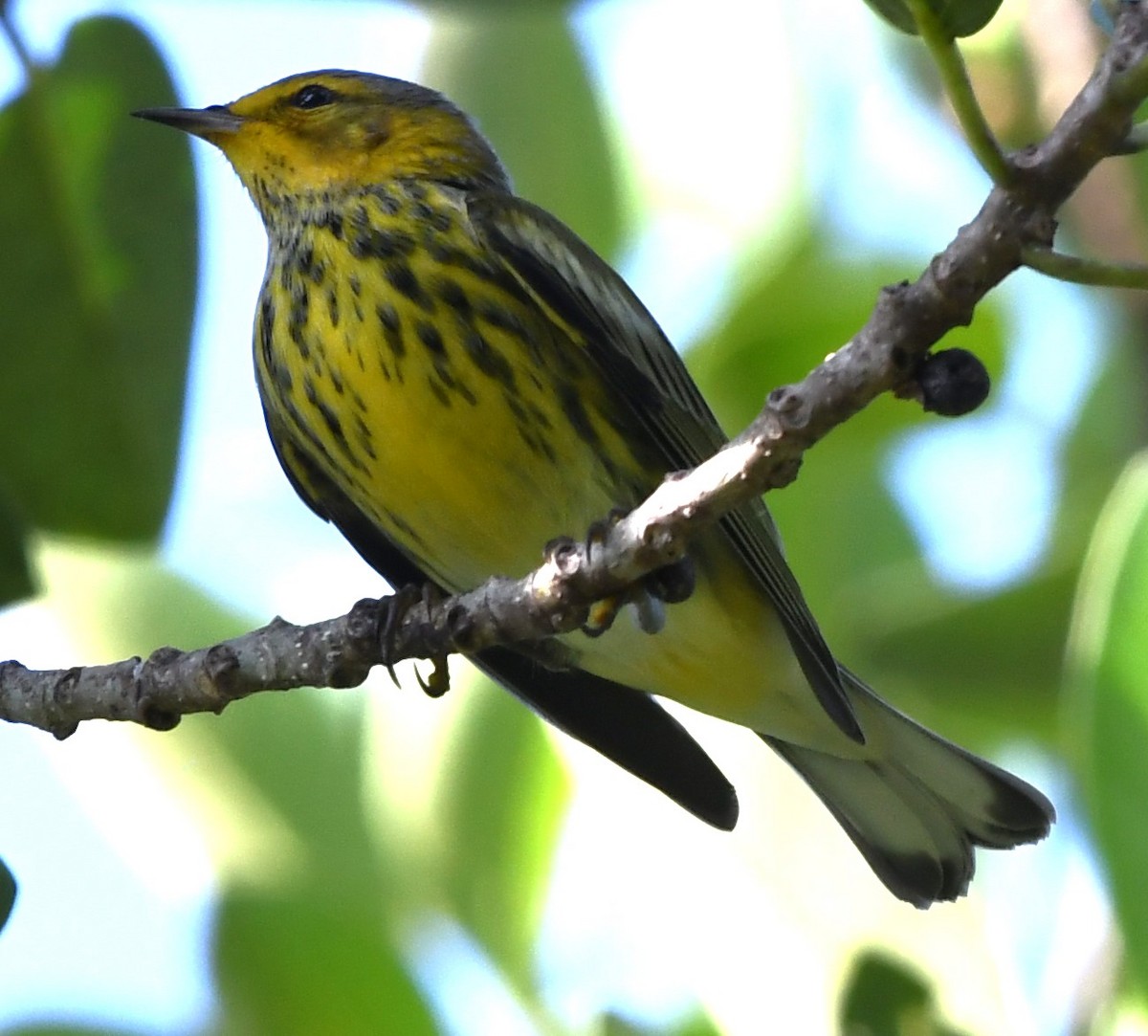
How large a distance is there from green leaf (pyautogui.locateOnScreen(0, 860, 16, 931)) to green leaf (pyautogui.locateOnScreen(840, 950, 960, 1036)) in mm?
1131

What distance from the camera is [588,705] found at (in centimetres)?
318

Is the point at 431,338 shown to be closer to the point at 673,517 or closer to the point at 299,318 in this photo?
the point at 299,318

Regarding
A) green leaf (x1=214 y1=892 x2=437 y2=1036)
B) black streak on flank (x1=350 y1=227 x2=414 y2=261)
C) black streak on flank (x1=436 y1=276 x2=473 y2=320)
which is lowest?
green leaf (x1=214 y1=892 x2=437 y2=1036)

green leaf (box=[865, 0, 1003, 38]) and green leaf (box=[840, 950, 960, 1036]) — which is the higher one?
green leaf (box=[865, 0, 1003, 38])

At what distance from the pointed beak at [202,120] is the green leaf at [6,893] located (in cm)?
144

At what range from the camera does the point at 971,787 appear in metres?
3.21

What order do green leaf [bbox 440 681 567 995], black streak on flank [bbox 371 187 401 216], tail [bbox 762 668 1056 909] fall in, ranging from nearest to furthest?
green leaf [bbox 440 681 567 995], tail [bbox 762 668 1056 909], black streak on flank [bbox 371 187 401 216]

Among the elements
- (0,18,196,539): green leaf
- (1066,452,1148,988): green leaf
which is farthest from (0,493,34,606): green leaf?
(1066,452,1148,988): green leaf

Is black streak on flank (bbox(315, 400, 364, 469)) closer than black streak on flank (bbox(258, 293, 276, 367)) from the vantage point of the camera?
Yes

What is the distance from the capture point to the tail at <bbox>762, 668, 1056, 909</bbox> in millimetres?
3084

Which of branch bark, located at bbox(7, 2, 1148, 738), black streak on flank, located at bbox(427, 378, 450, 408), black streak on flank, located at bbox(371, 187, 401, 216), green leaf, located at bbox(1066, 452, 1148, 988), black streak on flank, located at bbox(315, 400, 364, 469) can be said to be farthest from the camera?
black streak on flank, located at bbox(371, 187, 401, 216)

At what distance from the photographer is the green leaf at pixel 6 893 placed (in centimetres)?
192

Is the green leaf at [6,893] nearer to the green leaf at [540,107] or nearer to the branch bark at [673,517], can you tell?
the branch bark at [673,517]

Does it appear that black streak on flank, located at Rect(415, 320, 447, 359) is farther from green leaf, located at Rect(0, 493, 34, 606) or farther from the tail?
the tail
